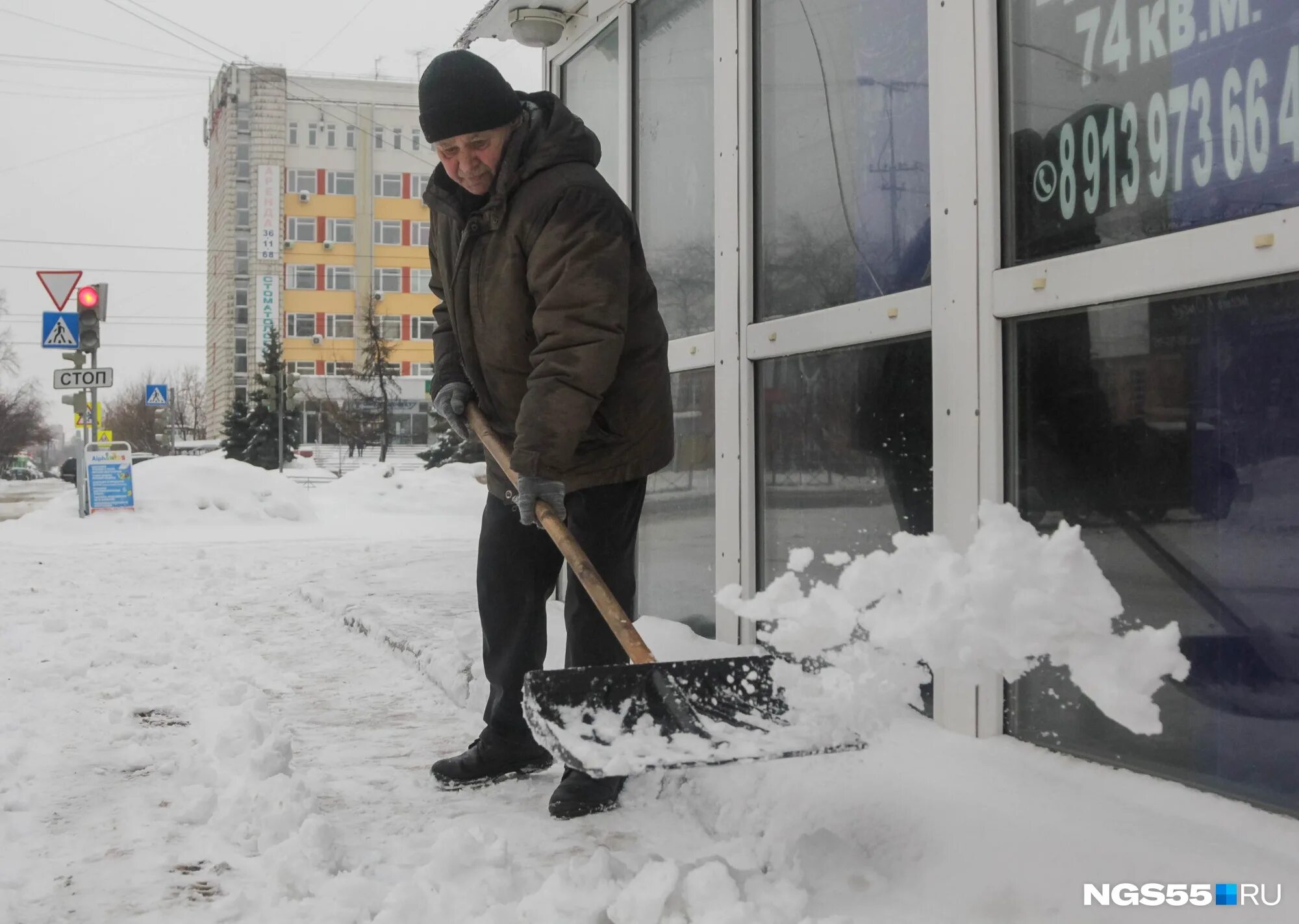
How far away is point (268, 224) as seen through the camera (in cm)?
5731

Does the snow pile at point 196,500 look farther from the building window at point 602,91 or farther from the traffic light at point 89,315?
the building window at point 602,91

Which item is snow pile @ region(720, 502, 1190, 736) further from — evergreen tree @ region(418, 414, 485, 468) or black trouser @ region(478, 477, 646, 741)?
evergreen tree @ region(418, 414, 485, 468)

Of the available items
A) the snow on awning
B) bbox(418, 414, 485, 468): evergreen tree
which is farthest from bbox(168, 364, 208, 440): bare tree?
the snow on awning

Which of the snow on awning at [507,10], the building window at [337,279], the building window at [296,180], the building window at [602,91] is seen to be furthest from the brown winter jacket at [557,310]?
the building window at [296,180]

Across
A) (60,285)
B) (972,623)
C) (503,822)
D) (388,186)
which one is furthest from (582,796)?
(388,186)

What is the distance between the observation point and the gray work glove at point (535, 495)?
273cm

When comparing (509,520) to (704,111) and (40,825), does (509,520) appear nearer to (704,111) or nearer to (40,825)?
(40,825)

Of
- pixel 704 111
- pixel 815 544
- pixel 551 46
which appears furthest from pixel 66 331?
pixel 815 544

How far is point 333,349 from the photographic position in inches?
2272

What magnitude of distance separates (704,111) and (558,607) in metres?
2.44

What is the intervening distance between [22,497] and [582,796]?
1214 inches

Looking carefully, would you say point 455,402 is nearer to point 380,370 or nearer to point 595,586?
point 595,586

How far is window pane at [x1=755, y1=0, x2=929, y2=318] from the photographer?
3332mm

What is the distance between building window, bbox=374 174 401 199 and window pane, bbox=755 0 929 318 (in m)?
56.7
